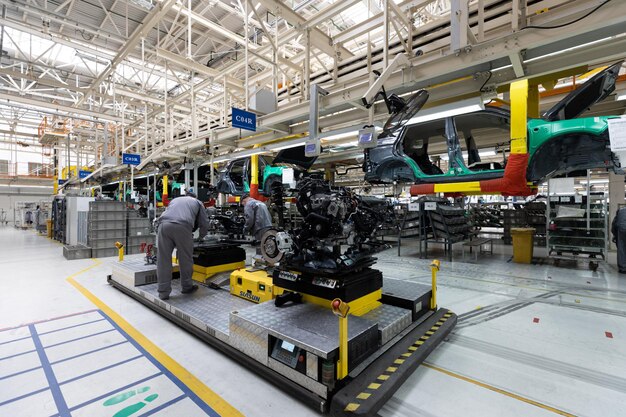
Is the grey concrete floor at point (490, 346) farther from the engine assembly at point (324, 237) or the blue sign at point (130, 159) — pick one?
the blue sign at point (130, 159)

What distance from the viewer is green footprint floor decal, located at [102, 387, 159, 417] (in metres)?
1.86

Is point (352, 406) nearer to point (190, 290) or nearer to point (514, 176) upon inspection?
point (190, 290)

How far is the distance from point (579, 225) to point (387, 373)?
6.77 meters

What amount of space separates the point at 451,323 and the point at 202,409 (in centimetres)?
240

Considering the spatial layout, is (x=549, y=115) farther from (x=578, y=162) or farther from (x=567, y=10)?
(x=567, y=10)

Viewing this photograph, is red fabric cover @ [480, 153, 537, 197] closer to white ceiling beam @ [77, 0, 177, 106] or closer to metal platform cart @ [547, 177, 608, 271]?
metal platform cart @ [547, 177, 608, 271]

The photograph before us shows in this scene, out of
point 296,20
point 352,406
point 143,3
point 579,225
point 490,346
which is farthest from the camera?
point 579,225

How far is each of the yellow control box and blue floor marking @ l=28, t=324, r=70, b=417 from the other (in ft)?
6.01

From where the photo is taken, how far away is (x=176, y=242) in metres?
3.67

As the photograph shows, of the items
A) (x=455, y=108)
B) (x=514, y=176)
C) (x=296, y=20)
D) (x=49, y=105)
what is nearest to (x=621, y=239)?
(x=514, y=176)

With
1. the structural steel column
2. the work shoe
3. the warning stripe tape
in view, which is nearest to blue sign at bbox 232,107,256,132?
the work shoe

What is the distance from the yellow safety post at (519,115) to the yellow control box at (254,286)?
333cm

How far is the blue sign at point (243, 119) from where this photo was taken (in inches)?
195

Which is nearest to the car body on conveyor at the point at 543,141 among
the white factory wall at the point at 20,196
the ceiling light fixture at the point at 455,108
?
the ceiling light fixture at the point at 455,108
